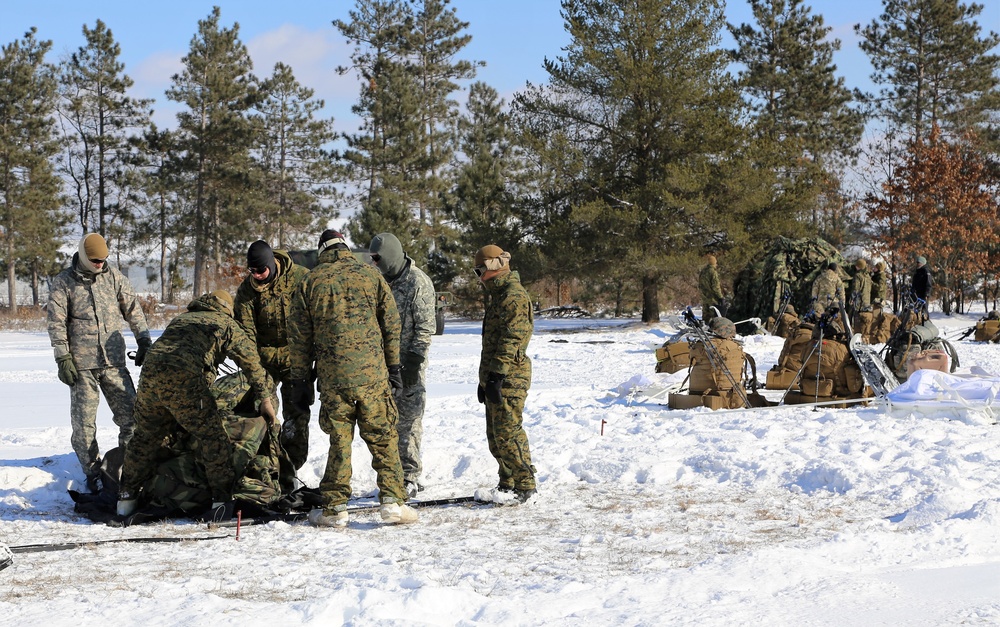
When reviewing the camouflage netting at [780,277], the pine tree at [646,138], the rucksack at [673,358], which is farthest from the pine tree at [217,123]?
the rucksack at [673,358]

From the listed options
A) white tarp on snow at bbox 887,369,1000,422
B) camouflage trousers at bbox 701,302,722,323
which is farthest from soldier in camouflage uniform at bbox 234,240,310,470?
camouflage trousers at bbox 701,302,722,323

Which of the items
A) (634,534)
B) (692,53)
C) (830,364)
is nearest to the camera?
(634,534)

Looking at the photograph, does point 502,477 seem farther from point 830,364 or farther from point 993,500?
point 830,364

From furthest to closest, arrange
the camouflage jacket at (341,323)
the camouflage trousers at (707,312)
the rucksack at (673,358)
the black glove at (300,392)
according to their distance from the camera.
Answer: the camouflage trousers at (707,312)
the rucksack at (673,358)
the black glove at (300,392)
the camouflage jacket at (341,323)

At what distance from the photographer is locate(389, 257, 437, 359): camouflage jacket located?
22.5 ft

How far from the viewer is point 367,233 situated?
112 feet

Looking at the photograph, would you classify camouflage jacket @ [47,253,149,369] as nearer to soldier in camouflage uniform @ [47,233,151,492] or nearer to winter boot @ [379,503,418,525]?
soldier in camouflage uniform @ [47,233,151,492]

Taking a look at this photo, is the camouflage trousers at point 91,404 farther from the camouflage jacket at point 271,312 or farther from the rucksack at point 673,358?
the rucksack at point 673,358

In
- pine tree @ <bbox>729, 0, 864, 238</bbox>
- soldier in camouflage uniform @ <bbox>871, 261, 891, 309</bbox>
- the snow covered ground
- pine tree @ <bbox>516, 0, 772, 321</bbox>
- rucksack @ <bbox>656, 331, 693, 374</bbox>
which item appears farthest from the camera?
pine tree @ <bbox>729, 0, 864, 238</bbox>

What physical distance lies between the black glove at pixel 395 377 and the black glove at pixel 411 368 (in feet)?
1.28

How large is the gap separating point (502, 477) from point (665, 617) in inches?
107

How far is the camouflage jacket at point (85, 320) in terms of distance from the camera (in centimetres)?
703

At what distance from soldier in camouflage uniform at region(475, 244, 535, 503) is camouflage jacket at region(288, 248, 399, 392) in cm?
72

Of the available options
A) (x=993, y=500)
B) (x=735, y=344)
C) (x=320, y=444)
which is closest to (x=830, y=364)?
(x=735, y=344)
